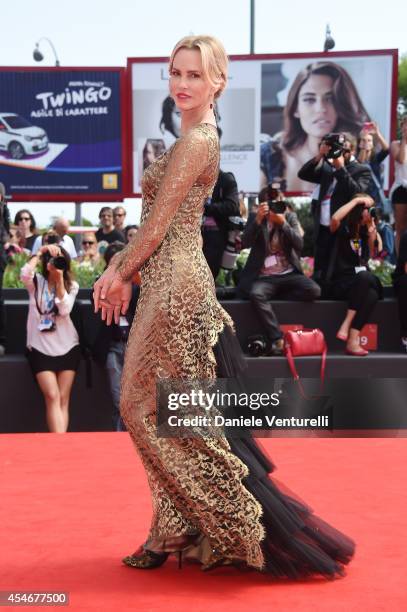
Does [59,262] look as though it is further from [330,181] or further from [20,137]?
[20,137]

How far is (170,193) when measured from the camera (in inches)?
116

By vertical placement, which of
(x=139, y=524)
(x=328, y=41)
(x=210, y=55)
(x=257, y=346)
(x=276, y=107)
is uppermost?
(x=328, y=41)

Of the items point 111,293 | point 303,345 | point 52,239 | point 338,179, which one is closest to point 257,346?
point 303,345

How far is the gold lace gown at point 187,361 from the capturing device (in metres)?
2.99

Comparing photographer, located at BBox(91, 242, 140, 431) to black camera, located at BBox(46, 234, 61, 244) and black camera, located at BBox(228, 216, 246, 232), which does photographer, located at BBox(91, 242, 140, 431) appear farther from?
black camera, located at BBox(228, 216, 246, 232)

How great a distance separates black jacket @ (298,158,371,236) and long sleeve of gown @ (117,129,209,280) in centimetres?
438

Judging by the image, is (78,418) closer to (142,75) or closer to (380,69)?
(142,75)

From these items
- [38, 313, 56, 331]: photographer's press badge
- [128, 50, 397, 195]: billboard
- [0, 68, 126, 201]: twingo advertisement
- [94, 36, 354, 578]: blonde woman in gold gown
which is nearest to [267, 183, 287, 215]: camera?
[38, 313, 56, 331]: photographer's press badge

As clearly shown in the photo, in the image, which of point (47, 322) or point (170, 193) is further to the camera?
point (47, 322)

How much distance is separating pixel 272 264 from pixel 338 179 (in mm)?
808

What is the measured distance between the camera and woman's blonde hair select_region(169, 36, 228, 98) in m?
2.96

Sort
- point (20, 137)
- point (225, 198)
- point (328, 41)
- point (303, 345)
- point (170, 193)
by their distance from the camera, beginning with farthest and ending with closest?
point (328, 41)
point (20, 137)
point (225, 198)
point (303, 345)
point (170, 193)

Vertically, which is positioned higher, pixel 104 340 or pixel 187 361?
pixel 187 361

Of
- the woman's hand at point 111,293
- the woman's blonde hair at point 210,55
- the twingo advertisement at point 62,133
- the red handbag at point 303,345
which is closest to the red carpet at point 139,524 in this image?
the woman's hand at point 111,293
